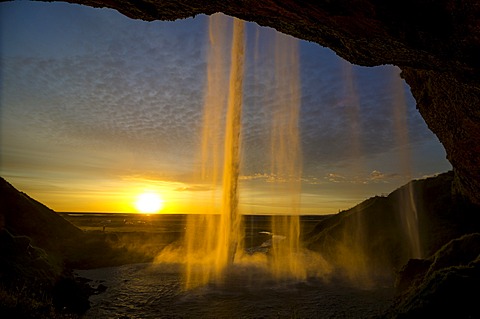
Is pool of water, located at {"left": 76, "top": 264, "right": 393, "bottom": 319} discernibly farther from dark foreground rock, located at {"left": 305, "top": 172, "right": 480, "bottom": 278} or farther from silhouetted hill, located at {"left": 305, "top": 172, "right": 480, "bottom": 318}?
dark foreground rock, located at {"left": 305, "top": 172, "right": 480, "bottom": 278}

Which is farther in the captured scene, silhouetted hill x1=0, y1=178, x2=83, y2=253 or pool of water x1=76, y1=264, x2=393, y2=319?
silhouetted hill x1=0, y1=178, x2=83, y2=253

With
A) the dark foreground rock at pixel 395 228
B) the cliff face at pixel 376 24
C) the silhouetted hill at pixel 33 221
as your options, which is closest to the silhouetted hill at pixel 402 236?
the dark foreground rock at pixel 395 228

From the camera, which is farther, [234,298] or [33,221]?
[33,221]

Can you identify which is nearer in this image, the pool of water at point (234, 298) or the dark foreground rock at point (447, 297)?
the dark foreground rock at point (447, 297)

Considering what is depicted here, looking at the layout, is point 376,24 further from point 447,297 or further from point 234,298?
point 234,298

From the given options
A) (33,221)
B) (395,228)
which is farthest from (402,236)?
(33,221)

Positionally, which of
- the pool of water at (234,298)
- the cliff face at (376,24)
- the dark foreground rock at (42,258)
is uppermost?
the cliff face at (376,24)

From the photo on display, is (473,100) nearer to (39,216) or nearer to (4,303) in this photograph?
(4,303)

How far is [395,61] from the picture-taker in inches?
267

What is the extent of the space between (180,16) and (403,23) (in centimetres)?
454

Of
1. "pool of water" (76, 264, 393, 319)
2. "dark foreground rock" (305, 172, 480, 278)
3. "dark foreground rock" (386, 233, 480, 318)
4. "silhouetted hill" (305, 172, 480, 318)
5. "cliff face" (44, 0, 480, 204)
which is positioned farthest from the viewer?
"dark foreground rock" (305, 172, 480, 278)

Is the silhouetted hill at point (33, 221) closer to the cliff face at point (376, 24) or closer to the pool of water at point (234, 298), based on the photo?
the pool of water at point (234, 298)

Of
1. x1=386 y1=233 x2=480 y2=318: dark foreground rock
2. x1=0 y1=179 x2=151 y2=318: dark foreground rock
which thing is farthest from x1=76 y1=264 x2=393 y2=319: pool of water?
x1=386 y1=233 x2=480 y2=318: dark foreground rock

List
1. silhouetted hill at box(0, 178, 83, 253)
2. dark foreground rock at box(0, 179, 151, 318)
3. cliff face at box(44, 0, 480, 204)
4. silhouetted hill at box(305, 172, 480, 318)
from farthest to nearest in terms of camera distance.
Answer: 1. silhouetted hill at box(0, 178, 83, 253)
2. silhouetted hill at box(305, 172, 480, 318)
3. dark foreground rock at box(0, 179, 151, 318)
4. cliff face at box(44, 0, 480, 204)
